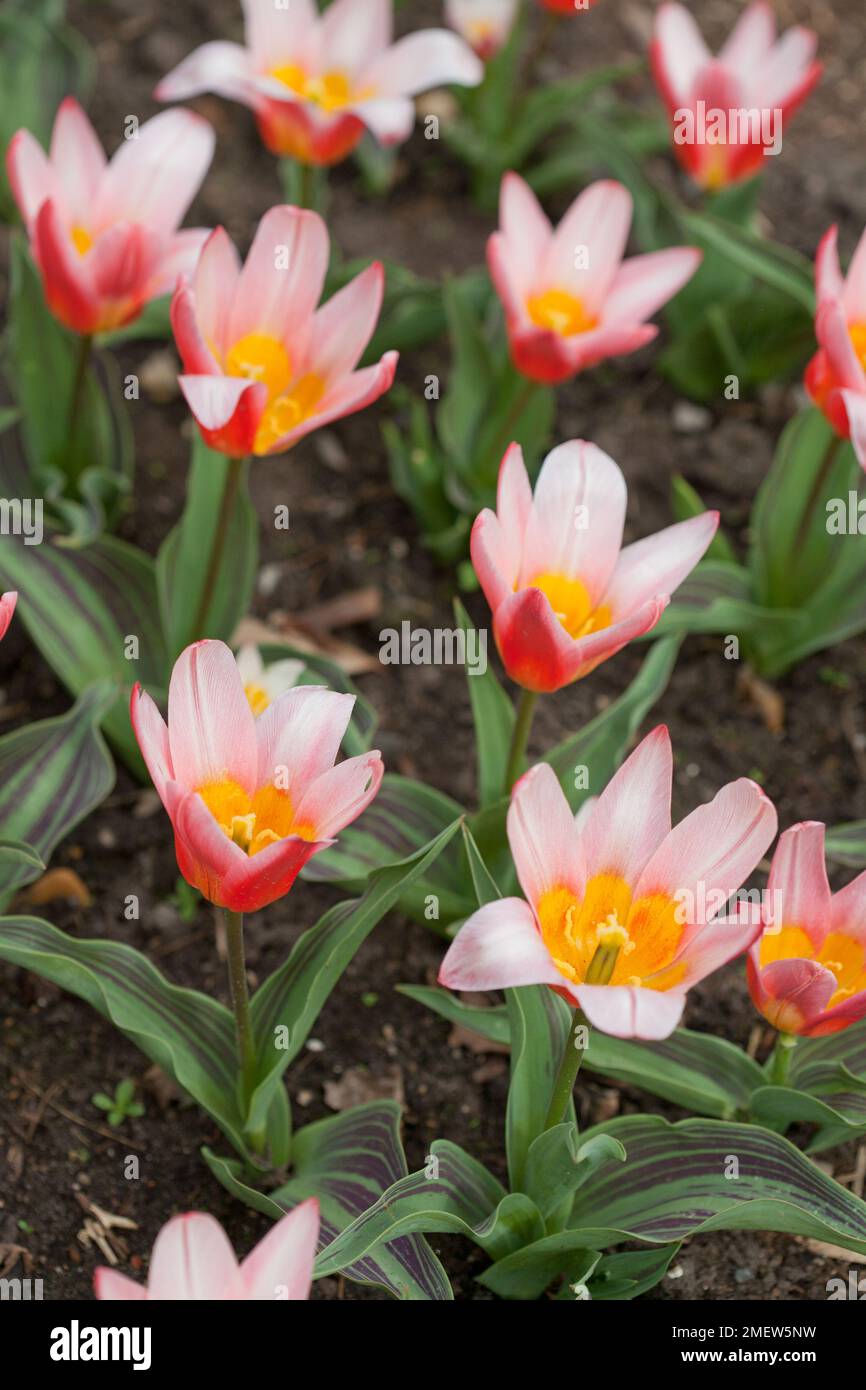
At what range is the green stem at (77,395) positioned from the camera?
8.73 ft

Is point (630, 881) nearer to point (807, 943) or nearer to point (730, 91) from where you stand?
point (807, 943)

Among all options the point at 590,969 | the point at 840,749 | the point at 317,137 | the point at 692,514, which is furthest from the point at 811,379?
the point at 590,969

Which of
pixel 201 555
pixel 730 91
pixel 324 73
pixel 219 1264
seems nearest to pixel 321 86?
pixel 324 73

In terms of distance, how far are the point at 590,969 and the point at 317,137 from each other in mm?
1648

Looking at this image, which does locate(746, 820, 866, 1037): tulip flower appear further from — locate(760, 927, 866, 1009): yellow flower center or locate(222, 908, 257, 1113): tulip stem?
locate(222, 908, 257, 1113): tulip stem

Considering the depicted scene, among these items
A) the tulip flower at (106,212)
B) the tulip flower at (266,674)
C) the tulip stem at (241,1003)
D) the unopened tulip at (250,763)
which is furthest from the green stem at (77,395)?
the tulip stem at (241,1003)

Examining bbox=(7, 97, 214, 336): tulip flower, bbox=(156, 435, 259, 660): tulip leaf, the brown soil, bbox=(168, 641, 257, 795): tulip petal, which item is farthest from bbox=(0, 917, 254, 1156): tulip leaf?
bbox=(7, 97, 214, 336): tulip flower

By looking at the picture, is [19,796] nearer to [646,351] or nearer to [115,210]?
[115,210]

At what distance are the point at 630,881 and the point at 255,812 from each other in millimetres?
443

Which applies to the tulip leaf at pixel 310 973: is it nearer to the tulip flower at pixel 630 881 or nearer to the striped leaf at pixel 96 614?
the tulip flower at pixel 630 881

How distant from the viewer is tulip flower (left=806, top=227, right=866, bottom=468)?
2287 mm

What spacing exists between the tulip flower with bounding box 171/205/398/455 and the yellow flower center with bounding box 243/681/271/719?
345mm

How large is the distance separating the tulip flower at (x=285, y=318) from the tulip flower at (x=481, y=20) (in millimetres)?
1418

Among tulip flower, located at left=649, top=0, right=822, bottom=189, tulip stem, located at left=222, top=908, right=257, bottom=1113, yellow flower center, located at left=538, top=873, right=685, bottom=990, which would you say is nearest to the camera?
yellow flower center, located at left=538, top=873, right=685, bottom=990
